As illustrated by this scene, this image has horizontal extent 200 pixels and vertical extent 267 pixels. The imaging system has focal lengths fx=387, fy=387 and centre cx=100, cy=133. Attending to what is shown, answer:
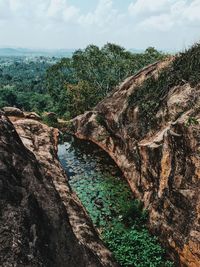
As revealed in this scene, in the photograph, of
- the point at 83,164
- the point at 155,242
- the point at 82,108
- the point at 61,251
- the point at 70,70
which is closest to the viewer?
the point at 61,251

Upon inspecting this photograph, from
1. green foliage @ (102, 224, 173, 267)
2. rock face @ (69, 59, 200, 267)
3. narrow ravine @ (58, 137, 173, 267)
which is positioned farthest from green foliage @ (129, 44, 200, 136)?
green foliage @ (102, 224, 173, 267)

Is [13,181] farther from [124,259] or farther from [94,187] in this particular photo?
[94,187]

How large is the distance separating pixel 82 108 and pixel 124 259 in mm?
34744

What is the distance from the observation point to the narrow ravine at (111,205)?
15945mm

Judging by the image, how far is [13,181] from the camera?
26.7ft

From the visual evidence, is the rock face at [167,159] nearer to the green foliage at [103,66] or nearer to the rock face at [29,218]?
the rock face at [29,218]

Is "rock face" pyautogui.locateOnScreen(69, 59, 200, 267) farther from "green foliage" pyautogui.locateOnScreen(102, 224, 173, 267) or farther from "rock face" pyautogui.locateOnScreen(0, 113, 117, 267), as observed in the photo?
"rock face" pyautogui.locateOnScreen(0, 113, 117, 267)

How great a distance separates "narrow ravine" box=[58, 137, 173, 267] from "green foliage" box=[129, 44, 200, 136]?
4.70m

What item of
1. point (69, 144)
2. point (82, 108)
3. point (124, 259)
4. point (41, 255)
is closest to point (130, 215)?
point (124, 259)

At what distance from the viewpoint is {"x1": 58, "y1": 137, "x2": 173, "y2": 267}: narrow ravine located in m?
15.9

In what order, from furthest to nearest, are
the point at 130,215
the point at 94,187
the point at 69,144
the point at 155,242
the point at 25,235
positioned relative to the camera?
the point at 69,144 → the point at 94,187 → the point at 130,215 → the point at 155,242 → the point at 25,235

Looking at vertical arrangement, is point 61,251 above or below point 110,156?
above

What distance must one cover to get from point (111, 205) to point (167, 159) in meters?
5.90

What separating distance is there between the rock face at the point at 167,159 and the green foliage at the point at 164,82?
21 cm
